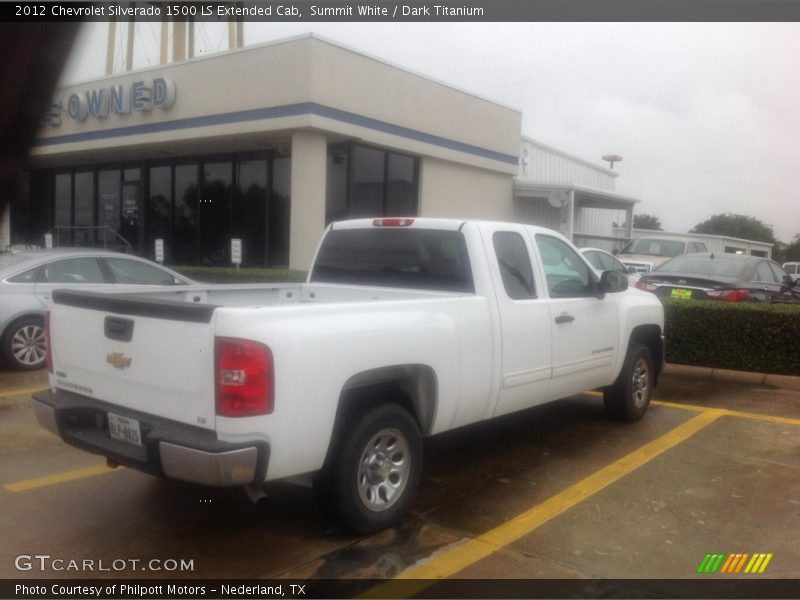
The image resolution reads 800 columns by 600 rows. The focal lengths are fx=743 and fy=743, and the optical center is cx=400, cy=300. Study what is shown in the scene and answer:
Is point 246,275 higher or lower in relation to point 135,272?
lower

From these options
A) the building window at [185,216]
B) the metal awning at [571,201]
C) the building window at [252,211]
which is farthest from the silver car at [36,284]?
the metal awning at [571,201]

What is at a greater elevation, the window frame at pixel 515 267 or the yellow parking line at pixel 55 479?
the window frame at pixel 515 267

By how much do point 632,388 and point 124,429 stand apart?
183 inches

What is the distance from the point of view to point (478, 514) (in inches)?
183

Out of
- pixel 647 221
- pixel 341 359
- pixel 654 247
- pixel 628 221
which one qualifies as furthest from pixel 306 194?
pixel 647 221

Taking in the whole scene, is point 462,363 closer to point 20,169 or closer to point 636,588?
point 636,588

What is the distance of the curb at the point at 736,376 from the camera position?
363 inches

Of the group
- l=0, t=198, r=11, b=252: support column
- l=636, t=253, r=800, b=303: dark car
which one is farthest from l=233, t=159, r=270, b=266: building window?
l=0, t=198, r=11, b=252: support column

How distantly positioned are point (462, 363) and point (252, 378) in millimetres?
1622

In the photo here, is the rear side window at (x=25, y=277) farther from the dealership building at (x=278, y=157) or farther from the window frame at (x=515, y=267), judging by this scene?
the window frame at (x=515, y=267)

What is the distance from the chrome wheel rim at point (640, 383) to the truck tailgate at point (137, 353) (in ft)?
14.9

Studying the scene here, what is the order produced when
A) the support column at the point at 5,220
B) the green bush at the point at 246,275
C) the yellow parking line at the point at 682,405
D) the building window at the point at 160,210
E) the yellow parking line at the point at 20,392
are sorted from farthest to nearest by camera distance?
1. the building window at the point at 160,210
2. the green bush at the point at 246,275
3. the yellow parking line at the point at 682,405
4. the yellow parking line at the point at 20,392
5. the support column at the point at 5,220

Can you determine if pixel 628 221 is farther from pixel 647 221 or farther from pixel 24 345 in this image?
pixel 647 221

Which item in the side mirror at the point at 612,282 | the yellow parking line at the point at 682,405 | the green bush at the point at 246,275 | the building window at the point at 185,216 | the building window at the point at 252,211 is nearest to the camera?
the side mirror at the point at 612,282
